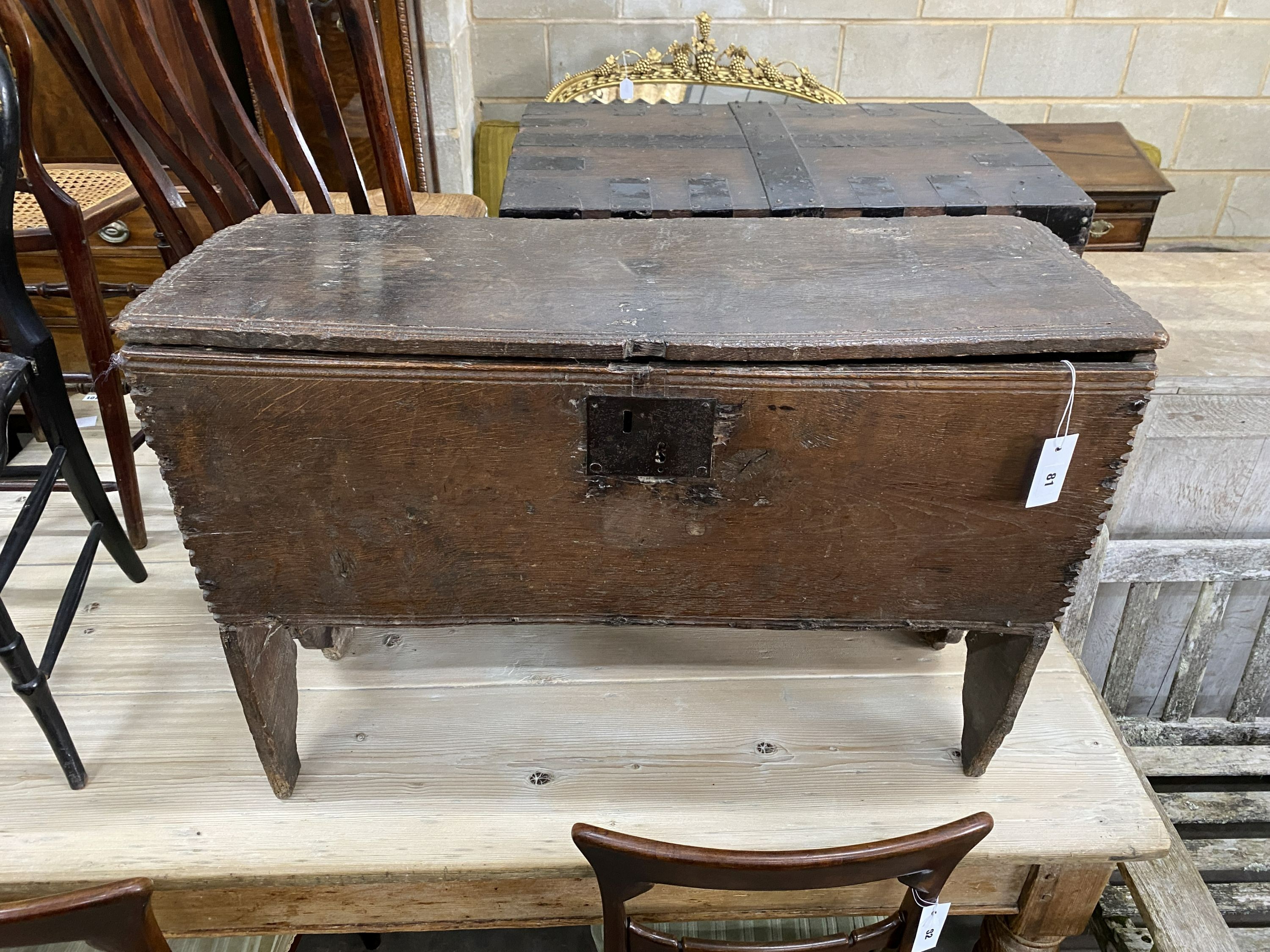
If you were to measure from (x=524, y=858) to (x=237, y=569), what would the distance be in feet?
1.70

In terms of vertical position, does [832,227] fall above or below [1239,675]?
above

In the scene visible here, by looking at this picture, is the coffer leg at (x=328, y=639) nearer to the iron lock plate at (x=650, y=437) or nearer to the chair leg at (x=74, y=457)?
the chair leg at (x=74, y=457)

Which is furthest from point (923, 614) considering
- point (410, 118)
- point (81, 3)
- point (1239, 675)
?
point (410, 118)

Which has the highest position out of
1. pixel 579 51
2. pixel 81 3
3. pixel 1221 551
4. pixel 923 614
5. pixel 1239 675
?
pixel 81 3

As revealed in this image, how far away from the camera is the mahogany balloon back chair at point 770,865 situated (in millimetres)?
872

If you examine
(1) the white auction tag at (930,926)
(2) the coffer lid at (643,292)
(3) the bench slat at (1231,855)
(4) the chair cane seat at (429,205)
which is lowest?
(3) the bench slat at (1231,855)

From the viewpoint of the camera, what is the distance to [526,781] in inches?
49.8

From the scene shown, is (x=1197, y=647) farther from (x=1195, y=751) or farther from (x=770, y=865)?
(x=770, y=865)

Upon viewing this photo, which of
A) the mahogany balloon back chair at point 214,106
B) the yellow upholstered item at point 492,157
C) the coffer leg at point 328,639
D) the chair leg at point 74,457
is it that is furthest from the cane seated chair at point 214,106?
the yellow upholstered item at point 492,157

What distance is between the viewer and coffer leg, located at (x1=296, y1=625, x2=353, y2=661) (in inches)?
54.4

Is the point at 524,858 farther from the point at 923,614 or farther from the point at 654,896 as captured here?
the point at 923,614

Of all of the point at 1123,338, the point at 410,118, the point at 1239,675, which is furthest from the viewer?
the point at 410,118

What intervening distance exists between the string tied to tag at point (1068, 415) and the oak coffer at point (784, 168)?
0.59m

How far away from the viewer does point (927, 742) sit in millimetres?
1332
